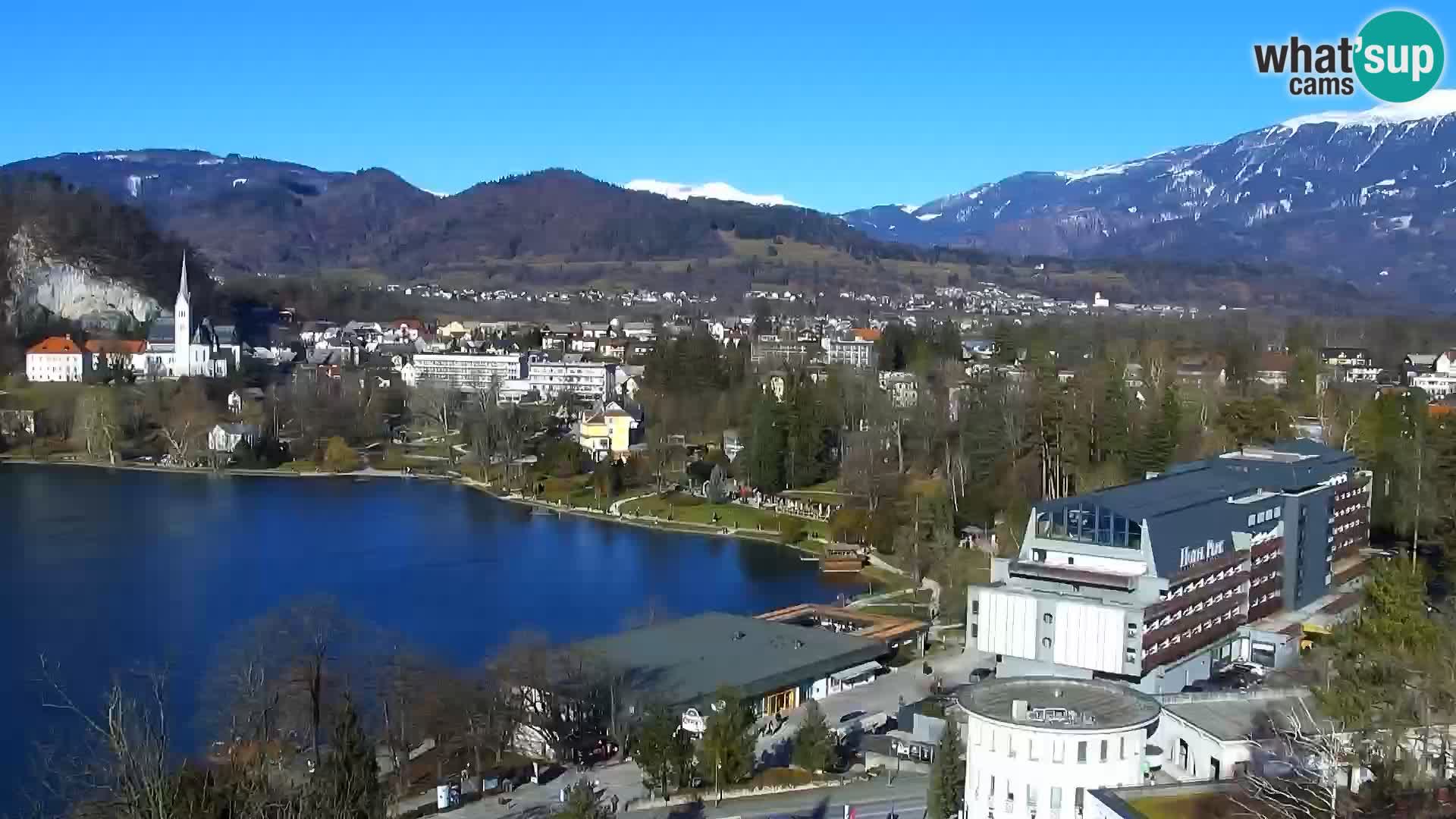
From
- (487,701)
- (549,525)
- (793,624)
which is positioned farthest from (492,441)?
(487,701)

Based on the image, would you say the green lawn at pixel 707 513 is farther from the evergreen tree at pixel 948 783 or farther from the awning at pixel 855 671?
the evergreen tree at pixel 948 783

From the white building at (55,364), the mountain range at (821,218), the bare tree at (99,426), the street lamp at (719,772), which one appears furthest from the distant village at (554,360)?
the mountain range at (821,218)

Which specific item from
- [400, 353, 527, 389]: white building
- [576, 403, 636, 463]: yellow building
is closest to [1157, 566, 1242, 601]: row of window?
[576, 403, 636, 463]: yellow building

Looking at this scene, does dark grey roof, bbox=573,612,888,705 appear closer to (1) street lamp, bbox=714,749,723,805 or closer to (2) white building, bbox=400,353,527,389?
(1) street lamp, bbox=714,749,723,805

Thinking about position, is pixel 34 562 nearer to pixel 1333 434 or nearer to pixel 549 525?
pixel 549 525

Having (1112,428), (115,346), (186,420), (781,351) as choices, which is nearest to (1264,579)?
(1112,428)
